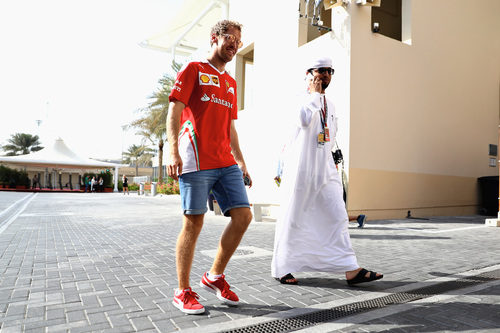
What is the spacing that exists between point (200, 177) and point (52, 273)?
2.26m

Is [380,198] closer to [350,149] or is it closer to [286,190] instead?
[350,149]

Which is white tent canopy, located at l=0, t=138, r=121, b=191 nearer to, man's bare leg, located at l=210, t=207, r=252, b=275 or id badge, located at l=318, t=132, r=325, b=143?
id badge, located at l=318, t=132, r=325, b=143

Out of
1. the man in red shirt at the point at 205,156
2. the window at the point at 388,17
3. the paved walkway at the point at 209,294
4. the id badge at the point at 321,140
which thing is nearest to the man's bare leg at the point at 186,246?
the man in red shirt at the point at 205,156

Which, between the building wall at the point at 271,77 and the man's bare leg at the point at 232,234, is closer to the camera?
the man's bare leg at the point at 232,234

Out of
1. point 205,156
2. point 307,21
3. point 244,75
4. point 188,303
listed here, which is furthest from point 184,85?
point 244,75

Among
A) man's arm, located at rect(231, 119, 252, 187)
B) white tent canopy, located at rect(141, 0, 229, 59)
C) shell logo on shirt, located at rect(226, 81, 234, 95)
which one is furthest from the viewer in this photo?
white tent canopy, located at rect(141, 0, 229, 59)

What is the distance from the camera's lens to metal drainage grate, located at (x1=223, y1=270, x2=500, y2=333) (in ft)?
7.96

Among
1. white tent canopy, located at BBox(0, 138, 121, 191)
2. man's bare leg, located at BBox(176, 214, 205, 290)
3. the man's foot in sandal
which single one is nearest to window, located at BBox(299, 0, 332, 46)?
the man's foot in sandal

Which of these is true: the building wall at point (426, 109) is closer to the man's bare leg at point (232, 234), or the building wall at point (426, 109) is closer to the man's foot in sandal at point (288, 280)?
the man's foot in sandal at point (288, 280)

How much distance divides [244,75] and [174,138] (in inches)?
525

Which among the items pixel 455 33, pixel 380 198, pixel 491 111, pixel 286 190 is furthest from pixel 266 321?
pixel 491 111

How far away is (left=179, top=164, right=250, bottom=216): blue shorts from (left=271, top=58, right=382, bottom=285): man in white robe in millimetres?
755

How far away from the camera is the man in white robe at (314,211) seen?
3398 millimetres

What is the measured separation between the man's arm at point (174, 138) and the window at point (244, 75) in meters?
12.2
